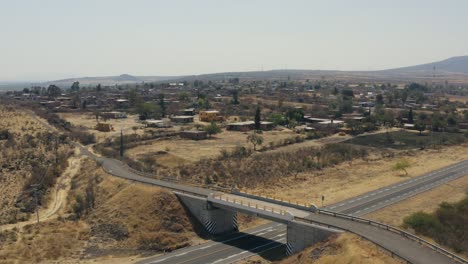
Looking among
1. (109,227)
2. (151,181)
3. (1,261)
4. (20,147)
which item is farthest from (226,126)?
(1,261)

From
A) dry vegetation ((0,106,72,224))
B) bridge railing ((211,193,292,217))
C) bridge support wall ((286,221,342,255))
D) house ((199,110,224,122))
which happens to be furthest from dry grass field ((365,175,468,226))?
house ((199,110,224,122))

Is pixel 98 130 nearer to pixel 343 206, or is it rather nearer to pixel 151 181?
pixel 151 181

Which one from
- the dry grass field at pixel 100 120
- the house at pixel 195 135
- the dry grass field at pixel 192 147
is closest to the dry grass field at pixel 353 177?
the dry grass field at pixel 192 147

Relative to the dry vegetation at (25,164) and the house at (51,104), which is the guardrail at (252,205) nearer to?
the dry vegetation at (25,164)

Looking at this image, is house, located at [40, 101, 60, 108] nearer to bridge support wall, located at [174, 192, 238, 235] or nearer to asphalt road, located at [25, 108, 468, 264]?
asphalt road, located at [25, 108, 468, 264]

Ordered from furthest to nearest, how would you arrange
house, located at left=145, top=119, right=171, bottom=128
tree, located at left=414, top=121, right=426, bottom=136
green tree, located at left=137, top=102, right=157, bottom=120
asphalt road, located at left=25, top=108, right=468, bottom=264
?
1. green tree, located at left=137, top=102, right=157, bottom=120
2. house, located at left=145, top=119, right=171, bottom=128
3. tree, located at left=414, top=121, right=426, bottom=136
4. asphalt road, located at left=25, top=108, right=468, bottom=264

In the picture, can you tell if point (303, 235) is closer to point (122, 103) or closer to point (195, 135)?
point (195, 135)

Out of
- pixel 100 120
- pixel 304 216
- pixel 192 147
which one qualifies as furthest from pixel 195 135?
pixel 304 216
